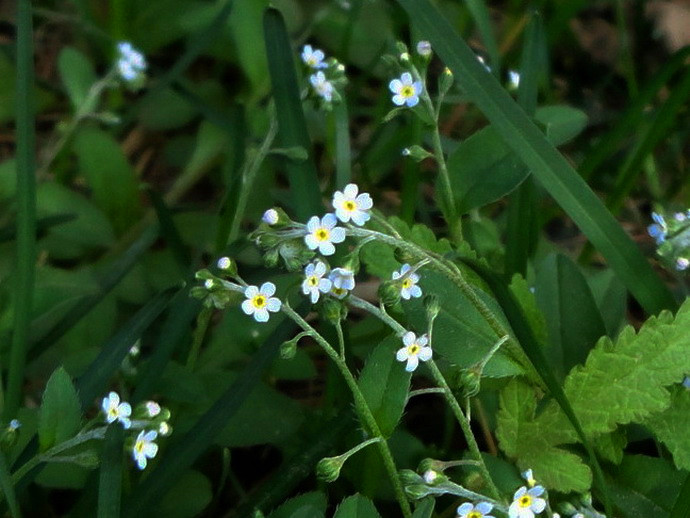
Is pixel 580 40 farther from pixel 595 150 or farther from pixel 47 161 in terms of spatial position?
pixel 47 161

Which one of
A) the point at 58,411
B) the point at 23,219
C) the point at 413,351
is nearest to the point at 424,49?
the point at 413,351

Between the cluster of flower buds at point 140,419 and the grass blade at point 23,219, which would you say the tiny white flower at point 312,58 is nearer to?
the grass blade at point 23,219

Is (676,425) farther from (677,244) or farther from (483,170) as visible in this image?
(483,170)

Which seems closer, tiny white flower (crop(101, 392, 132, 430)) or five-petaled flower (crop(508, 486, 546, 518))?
five-petaled flower (crop(508, 486, 546, 518))

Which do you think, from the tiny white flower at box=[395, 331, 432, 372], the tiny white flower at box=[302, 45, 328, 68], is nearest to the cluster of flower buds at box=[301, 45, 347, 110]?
the tiny white flower at box=[302, 45, 328, 68]

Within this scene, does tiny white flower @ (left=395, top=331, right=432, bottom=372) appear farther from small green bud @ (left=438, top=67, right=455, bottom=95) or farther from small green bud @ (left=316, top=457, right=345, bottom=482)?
small green bud @ (left=438, top=67, right=455, bottom=95)

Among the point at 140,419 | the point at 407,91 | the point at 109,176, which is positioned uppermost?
the point at 407,91
